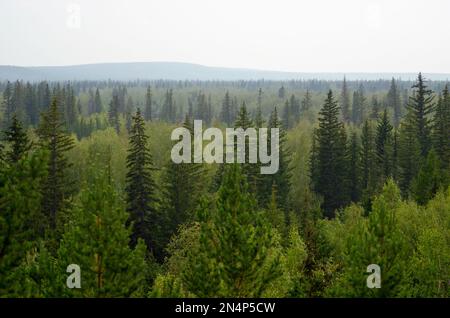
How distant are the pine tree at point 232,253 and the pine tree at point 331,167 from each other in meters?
36.6

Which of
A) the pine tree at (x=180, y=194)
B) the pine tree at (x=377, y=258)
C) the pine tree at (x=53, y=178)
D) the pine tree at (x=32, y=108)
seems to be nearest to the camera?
the pine tree at (x=377, y=258)

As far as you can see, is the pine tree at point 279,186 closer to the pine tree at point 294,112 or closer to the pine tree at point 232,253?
the pine tree at point 232,253

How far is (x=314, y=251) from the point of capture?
80.3 feet

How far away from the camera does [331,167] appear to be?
5900cm

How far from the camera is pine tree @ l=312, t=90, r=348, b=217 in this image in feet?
191

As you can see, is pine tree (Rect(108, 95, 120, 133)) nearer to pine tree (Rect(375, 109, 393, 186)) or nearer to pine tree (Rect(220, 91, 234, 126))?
pine tree (Rect(220, 91, 234, 126))

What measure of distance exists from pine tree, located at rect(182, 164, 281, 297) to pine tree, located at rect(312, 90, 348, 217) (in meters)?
36.6

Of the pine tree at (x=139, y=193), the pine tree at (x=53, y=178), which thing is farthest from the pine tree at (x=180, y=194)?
the pine tree at (x=53, y=178)

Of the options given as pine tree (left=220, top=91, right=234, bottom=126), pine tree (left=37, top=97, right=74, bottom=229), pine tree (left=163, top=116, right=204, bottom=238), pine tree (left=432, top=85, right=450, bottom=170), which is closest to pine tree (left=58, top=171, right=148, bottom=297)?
pine tree (left=37, top=97, right=74, bottom=229)

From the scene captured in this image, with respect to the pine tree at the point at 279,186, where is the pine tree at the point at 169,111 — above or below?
above

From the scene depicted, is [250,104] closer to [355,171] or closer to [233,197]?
[355,171]

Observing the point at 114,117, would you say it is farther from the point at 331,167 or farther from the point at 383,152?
the point at 383,152

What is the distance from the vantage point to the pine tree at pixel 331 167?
58.2 m
